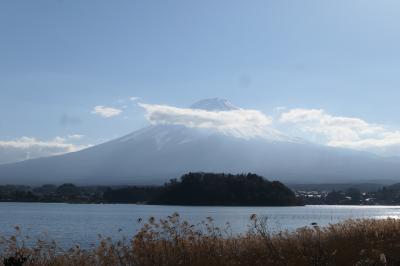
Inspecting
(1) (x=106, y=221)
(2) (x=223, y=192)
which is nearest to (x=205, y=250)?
(1) (x=106, y=221)

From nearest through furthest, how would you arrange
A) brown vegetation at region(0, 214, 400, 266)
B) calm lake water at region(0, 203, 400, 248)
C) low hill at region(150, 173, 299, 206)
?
brown vegetation at region(0, 214, 400, 266) → calm lake water at region(0, 203, 400, 248) → low hill at region(150, 173, 299, 206)

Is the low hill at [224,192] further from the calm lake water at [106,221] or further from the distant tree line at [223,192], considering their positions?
the calm lake water at [106,221]

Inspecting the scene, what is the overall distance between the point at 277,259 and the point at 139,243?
180cm

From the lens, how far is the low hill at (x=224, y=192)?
100 meters

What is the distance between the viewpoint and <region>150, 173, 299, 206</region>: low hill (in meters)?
100

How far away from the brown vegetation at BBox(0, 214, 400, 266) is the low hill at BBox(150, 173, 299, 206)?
88780 millimetres

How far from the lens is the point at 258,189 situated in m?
101

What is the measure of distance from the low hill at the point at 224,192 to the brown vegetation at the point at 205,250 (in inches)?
3495

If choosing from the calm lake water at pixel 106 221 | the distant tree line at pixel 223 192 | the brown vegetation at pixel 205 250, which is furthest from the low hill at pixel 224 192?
the brown vegetation at pixel 205 250

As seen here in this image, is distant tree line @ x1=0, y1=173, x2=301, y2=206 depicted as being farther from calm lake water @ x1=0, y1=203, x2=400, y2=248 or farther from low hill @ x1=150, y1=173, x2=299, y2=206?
calm lake water @ x1=0, y1=203, x2=400, y2=248

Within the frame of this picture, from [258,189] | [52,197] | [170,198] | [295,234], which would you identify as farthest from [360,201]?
[295,234]

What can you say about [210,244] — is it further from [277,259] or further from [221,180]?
[221,180]

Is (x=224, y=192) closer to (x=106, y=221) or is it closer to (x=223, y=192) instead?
(x=223, y=192)

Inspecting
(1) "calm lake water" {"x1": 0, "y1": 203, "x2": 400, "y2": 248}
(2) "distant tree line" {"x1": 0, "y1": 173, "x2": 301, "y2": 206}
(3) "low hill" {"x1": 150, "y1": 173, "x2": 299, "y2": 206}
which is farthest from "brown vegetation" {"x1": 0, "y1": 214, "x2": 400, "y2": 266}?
(2) "distant tree line" {"x1": 0, "y1": 173, "x2": 301, "y2": 206}
